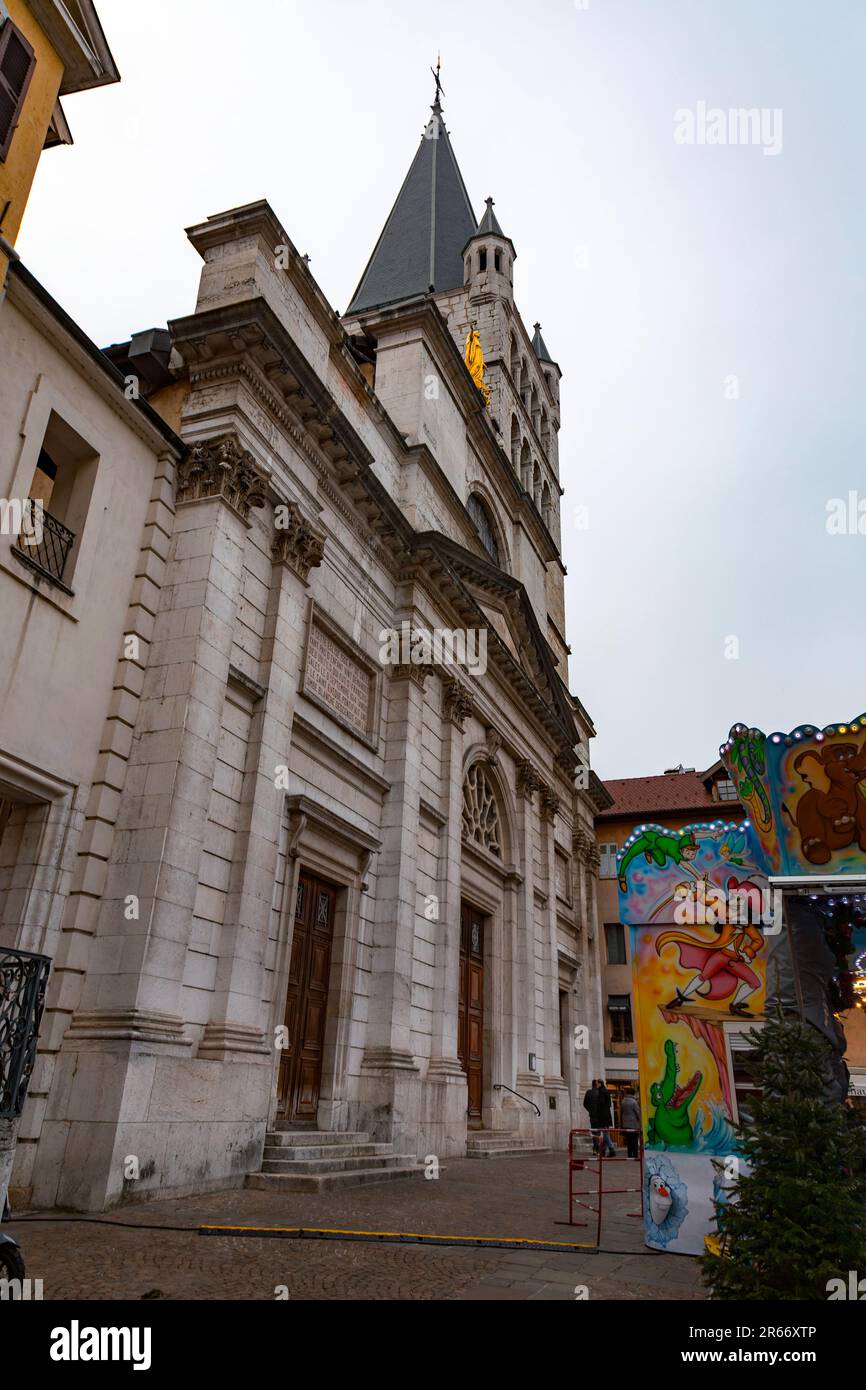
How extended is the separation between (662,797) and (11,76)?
37.5 metres

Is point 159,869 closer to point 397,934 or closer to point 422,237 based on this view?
point 397,934

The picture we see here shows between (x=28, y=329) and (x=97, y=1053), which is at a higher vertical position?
(x=28, y=329)

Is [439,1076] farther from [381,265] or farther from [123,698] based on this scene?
[381,265]

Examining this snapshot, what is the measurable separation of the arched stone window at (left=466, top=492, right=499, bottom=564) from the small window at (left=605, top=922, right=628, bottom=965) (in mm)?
18631

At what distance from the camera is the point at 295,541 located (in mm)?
14492

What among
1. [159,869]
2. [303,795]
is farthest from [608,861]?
[159,869]

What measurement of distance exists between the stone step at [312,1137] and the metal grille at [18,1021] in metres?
7.87

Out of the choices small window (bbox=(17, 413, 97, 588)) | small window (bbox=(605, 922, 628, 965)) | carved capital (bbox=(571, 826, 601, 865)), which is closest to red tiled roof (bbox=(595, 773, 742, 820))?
small window (bbox=(605, 922, 628, 965))

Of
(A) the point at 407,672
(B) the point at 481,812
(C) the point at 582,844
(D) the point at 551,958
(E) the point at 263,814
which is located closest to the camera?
(E) the point at 263,814
